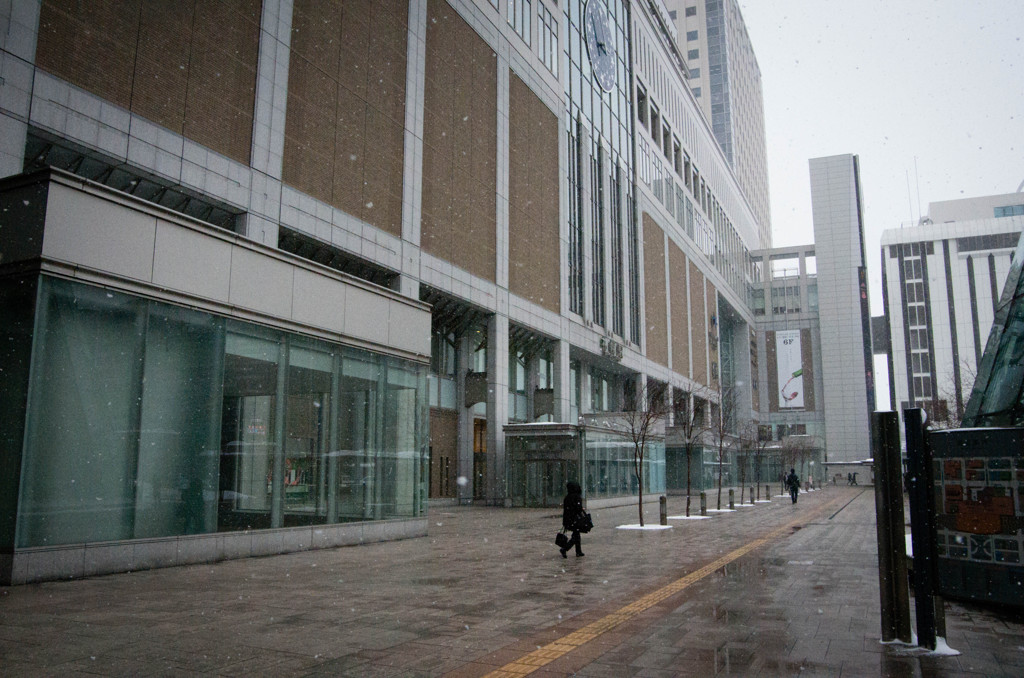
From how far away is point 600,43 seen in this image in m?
49.5

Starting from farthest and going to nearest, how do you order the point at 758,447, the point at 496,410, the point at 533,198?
the point at 758,447 → the point at 533,198 → the point at 496,410

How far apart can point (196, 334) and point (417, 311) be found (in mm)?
7045

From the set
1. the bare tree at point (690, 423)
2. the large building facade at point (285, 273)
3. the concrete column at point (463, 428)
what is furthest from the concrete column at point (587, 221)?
the concrete column at point (463, 428)

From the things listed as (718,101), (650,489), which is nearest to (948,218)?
(718,101)

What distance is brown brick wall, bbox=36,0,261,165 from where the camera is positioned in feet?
52.5

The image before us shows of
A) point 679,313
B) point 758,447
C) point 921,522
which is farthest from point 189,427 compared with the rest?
point 679,313

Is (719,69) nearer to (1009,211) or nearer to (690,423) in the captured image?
(1009,211)

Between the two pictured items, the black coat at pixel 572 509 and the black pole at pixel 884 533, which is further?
the black coat at pixel 572 509

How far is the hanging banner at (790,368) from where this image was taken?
323 ft

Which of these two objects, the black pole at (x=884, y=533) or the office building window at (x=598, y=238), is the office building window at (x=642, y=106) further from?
the black pole at (x=884, y=533)

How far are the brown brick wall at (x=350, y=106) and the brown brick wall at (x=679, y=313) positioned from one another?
39.7m

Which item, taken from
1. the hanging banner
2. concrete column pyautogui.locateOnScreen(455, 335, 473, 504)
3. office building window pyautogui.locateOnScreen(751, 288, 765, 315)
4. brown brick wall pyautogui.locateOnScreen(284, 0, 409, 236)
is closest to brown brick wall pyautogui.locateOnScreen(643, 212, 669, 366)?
concrete column pyautogui.locateOnScreen(455, 335, 473, 504)

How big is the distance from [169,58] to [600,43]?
119 ft

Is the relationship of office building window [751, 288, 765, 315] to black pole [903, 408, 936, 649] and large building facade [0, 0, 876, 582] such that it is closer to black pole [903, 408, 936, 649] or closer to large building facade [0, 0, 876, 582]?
large building facade [0, 0, 876, 582]
